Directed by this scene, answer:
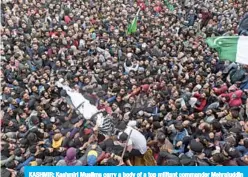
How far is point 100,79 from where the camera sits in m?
11.8

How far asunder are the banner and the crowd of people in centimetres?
89

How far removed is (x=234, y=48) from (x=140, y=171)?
9.43 ft

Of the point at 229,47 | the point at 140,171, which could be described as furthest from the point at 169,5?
the point at 140,171

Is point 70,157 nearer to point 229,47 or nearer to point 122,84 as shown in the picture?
point 229,47

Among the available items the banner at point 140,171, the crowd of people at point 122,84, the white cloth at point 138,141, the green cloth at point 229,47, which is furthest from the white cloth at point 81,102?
the banner at point 140,171

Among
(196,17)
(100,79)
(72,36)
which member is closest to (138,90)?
(100,79)

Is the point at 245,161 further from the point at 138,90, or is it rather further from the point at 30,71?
the point at 30,71

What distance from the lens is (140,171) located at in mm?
6734

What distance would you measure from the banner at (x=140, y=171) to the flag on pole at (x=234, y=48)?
6.64 feet

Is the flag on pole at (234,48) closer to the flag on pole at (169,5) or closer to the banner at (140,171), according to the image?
the banner at (140,171)

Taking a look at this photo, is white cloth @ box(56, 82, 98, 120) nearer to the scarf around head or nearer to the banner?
the scarf around head

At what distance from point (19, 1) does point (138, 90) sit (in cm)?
660

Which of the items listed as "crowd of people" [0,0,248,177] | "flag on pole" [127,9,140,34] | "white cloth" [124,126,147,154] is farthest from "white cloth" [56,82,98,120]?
"flag on pole" [127,9,140,34]

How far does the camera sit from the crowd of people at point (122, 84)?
8594 millimetres
